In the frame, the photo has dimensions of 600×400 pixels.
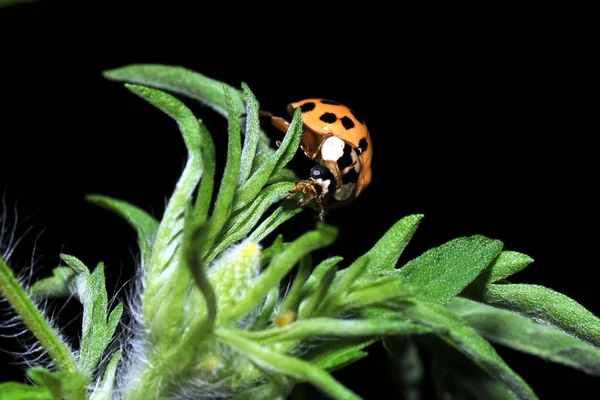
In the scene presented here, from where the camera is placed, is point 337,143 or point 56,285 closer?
point 56,285

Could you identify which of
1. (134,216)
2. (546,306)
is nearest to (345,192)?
(134,216)

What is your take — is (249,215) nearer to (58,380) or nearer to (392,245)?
(392,245)

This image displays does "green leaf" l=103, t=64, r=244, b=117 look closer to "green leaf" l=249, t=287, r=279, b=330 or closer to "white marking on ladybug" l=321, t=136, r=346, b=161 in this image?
"white marking on ladybug" l=321, t=136, r=346, b=161

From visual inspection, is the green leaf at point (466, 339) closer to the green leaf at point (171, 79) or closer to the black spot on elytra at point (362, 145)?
the green leaf at point (171, 79)

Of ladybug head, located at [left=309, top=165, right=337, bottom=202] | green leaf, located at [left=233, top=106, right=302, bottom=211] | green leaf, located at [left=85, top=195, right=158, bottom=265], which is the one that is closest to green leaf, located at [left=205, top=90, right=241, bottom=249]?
green leaf, located at [left=233, top=106, right=302, bottom=211]

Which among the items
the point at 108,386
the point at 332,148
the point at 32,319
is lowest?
the point at 108,386

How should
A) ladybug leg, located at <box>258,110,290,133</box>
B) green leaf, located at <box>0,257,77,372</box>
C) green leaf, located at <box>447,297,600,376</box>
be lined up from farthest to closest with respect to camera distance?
ladybug leg, located at <box>258,110,290,133</box>, green leaf, located at <box>0,257,77,372</box>, green leaf, located at <box>447,297,600,376</box>

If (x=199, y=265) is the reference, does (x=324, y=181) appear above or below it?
below
